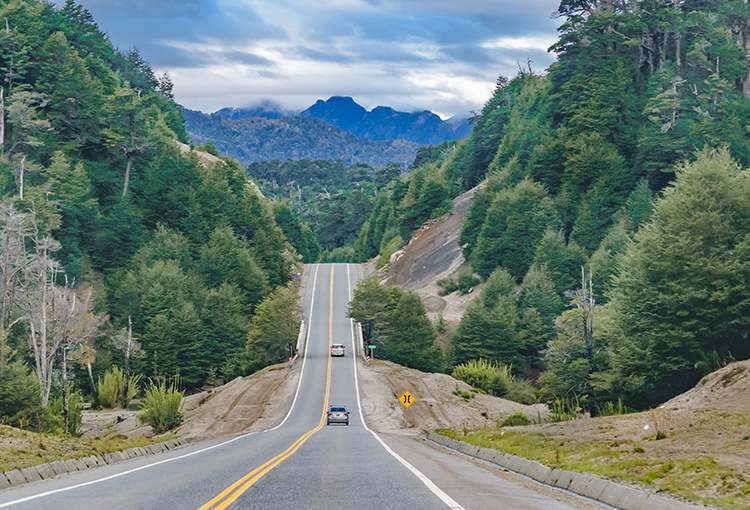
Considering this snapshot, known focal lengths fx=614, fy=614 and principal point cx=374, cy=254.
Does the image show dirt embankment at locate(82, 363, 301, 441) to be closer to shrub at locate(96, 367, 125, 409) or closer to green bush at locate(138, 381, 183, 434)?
green bush at locate(138, 381, 183, 434)

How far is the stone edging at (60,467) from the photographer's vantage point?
1208 centimetres

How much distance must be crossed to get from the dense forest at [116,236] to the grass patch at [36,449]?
128ft

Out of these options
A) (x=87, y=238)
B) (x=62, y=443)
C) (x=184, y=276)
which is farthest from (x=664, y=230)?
(x=87, y=238)

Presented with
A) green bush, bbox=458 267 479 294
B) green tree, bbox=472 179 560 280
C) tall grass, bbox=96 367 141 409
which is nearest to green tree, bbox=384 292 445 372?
green bush, bbox=458 267 479 294

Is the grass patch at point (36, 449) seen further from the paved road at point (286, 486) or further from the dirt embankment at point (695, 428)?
the dirt embankment at point (695, 428)

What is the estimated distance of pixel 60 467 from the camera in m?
14.1

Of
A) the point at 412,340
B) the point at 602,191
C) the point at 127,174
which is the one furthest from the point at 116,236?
the point at 602,191

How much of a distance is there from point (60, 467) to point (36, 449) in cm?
163

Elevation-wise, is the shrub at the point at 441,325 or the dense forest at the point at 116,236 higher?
the dense forest at the point at 116,236

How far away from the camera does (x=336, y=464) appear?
14.7 m

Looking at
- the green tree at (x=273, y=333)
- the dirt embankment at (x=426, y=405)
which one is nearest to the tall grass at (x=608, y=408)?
the dirt embankment at (x=426, y=405)

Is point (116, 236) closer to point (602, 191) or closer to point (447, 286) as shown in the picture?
point (447, 286)

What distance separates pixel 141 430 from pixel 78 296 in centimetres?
4553

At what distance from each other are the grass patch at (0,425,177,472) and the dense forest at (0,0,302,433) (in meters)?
39.0
